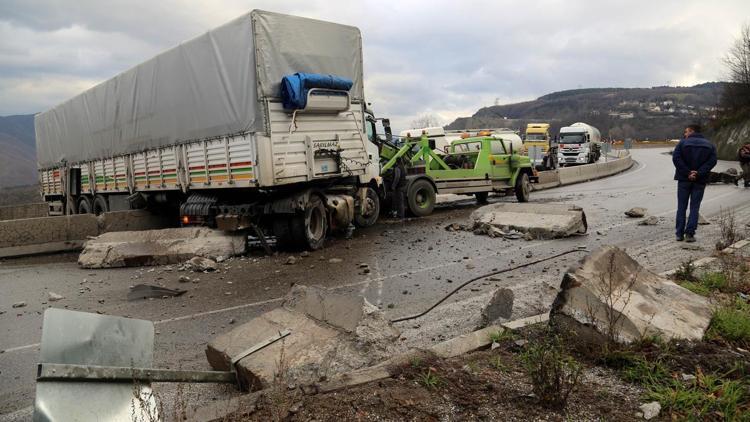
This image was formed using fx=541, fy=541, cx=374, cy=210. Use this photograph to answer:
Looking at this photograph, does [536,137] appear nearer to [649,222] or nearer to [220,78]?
[649,222]

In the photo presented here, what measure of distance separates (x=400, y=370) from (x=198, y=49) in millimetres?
8530

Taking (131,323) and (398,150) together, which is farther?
(398,150)

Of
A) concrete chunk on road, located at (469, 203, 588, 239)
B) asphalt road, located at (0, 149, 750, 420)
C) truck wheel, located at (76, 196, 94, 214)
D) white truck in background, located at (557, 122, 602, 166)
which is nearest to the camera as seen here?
asphalt road, located at (0, 149, 750, 420)

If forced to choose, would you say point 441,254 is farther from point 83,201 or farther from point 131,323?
point 83,201

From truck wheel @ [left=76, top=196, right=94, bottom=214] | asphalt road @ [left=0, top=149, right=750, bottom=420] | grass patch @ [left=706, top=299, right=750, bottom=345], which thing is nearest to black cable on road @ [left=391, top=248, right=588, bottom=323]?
asphalt road @ [left=0, top=149, right=750, bottom=420]

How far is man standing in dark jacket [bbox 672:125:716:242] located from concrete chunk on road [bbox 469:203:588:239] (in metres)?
1.75

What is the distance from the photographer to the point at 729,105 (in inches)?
2098

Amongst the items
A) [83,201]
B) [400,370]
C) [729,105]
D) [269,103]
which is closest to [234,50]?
[269,103]

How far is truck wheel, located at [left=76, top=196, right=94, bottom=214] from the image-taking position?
16125 millimetres

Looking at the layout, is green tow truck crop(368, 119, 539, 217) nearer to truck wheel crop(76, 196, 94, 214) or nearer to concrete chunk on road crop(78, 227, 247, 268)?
concrete chunk on road crop(78, 227, 247, 268)

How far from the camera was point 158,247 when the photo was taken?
9375 mm

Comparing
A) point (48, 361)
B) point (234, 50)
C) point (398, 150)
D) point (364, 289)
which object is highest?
point (234, 50)

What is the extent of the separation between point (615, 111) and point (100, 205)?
390 feet

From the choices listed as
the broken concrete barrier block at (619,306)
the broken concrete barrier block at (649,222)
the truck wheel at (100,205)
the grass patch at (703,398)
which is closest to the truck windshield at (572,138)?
the broken concrete barrier block at (649,222)
